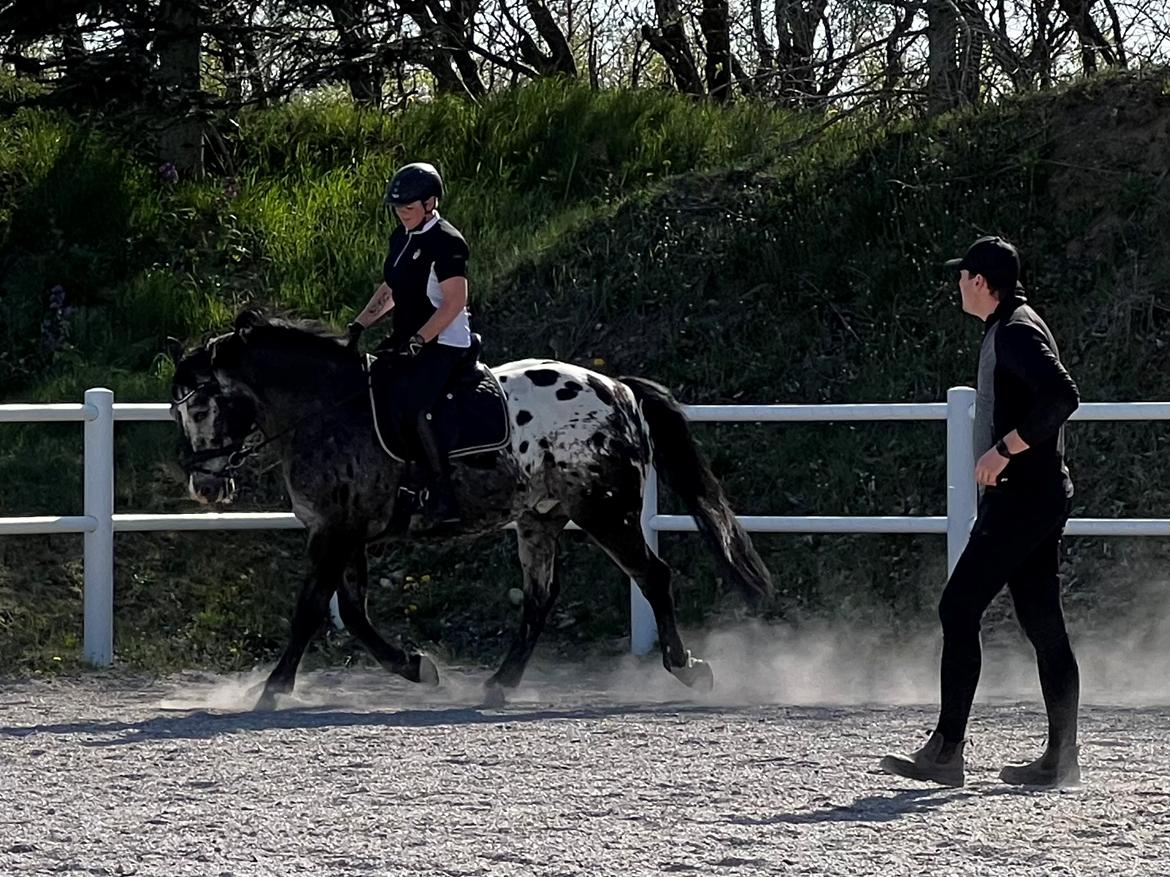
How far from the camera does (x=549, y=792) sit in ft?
21.5

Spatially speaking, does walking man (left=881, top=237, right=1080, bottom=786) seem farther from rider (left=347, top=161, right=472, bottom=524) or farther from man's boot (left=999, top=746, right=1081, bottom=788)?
rider (left=347, top=161, right=472, bottom=524)

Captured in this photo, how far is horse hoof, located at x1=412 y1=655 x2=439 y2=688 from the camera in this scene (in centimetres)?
978

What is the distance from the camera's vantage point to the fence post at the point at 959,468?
1073 centimetres

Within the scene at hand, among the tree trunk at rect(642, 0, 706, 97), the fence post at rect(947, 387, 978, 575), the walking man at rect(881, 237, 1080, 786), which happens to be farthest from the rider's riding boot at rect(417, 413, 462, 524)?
the tree trunk at rect(642, 0, 706, 97)

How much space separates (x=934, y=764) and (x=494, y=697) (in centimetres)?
331

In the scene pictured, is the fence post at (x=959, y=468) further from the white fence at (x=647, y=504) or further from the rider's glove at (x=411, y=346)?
the rider's glove at (x=411, y=346)

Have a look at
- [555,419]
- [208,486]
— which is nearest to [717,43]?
[555,419]

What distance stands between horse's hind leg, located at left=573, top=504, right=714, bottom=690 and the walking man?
3.20 metres

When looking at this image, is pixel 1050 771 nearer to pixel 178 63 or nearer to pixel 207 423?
pixel 207 423

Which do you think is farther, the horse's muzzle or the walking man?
the horse's muzzle

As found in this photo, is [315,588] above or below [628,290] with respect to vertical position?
below

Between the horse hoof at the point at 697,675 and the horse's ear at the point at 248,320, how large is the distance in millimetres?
2843

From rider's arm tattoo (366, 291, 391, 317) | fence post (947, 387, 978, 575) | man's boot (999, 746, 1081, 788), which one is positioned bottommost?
man's boot (999, 746, 1081, 788)

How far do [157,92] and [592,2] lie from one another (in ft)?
29.9
